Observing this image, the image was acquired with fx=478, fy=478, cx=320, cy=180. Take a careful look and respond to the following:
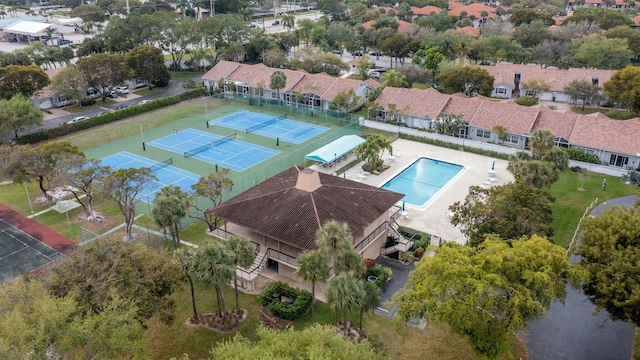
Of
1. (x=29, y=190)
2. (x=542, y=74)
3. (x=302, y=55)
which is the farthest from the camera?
(x=302, y=55)

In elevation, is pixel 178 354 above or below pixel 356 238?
below

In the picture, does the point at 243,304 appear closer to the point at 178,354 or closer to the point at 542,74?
the point at 178,354

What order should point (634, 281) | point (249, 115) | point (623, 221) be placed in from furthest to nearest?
point (249, 115), point (623, 221), point (634, 281)

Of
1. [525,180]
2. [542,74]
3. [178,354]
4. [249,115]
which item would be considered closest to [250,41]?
[249,115]

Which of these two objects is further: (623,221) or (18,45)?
(18,45)

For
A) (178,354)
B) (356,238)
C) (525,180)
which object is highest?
(525,180)

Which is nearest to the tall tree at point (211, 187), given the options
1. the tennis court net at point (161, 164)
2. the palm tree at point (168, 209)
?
the palm tree at point (168, 209)

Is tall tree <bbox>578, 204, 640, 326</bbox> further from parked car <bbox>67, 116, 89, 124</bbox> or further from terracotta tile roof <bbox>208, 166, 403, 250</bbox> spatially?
parked car <bbox>67, 116, 89, 124</bbox>

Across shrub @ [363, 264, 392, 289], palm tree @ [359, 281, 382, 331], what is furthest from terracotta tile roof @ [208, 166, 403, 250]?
palm tree @ [359, 281, 382, 331]
